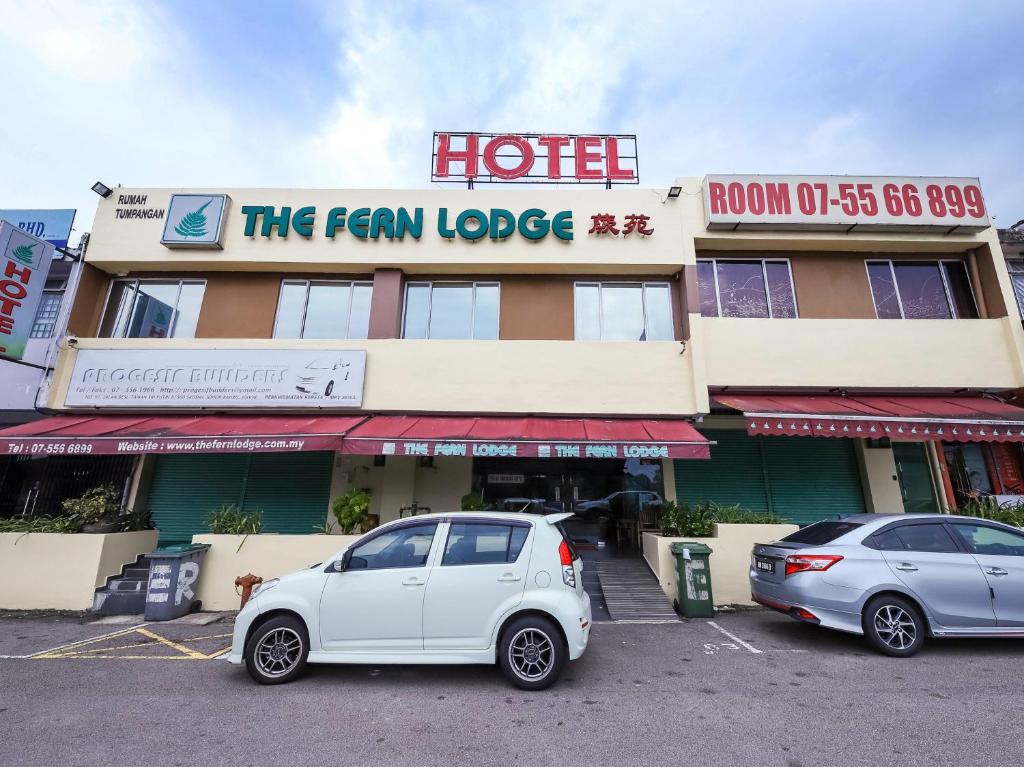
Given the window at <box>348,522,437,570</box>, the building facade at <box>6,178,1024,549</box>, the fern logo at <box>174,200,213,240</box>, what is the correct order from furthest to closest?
the fern logo at <box>174,200,213,240</box> → the building facade at <box>6,178,1024,549</box> → the window at <box>348,522,437,570</box>

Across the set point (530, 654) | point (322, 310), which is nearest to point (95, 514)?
point (322, 310)

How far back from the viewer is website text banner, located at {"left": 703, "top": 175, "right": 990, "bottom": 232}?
1049 cm

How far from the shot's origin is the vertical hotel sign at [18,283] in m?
8.91

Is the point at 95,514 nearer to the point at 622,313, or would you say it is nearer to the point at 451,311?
the point at 451,311

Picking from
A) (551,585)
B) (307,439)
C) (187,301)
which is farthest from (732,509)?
(187,301)

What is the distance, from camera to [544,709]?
14.3 feet

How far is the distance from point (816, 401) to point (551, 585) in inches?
308

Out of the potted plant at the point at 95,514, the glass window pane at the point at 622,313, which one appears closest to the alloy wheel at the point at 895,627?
the glass window pane at the point at 622,313

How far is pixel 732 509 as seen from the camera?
8930 millimetres

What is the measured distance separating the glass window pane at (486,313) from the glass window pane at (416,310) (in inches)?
47.7

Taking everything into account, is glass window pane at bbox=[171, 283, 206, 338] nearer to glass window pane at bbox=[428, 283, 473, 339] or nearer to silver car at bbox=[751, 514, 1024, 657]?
glass window pane at bbox=[428, 283, 473, 339]

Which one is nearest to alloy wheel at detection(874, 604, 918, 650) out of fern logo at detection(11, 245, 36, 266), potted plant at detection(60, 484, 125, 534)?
potted plant at detection(60, 484, 125, 534)

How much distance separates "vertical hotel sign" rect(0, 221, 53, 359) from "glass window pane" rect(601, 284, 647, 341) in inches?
478

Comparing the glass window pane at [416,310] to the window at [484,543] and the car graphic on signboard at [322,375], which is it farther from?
the window at [484,543]
